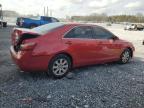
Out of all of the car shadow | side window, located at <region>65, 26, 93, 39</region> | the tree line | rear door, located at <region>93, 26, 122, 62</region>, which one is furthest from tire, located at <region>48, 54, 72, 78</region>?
the tree line

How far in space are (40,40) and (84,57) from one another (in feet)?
5.33

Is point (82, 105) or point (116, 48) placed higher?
point (116, 48)

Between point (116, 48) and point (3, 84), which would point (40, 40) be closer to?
point (3, 84)

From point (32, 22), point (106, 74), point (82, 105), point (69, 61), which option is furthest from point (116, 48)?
point (32, 22)

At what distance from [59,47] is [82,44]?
0.90m

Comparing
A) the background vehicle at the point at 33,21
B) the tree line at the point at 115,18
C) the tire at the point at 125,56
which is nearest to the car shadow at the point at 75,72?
the tire at the point at 125,56

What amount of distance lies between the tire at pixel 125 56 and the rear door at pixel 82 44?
4.83ft

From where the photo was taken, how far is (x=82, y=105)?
194 inches

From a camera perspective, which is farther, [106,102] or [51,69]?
[51,69]

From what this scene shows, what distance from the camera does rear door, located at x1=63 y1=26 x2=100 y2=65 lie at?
6840mm

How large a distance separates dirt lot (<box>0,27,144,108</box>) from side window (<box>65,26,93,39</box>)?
1.08m

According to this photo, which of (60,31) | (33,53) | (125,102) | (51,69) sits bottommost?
(125,102)

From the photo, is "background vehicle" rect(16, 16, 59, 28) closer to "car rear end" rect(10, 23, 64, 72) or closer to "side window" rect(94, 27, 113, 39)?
"side window" rect(94, 27, 113, 39)

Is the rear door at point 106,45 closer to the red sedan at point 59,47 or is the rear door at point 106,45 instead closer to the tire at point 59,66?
the red sedan at point 59,47
